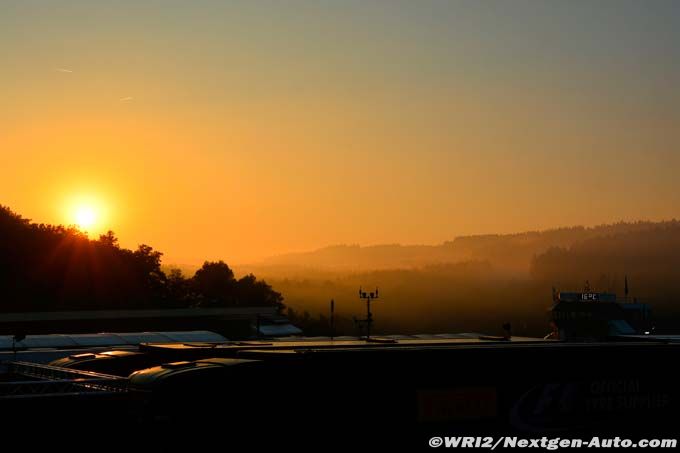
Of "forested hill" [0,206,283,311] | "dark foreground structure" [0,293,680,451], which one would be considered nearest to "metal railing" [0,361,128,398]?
"dark foreground structure" [0,293,680,451]

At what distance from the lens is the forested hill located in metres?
150

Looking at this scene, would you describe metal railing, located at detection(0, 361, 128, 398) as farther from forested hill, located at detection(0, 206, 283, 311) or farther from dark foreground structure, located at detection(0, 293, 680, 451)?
forested hill, located at detection(0, 206, 283, 311)

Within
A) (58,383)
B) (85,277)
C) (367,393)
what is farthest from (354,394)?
(85,277)

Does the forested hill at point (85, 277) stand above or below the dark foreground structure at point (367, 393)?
above

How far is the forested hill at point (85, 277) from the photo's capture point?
493 feet

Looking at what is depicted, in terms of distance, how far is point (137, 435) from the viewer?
29969mm

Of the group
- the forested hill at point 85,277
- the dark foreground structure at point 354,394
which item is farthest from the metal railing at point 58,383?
the forested hill at point 85,277

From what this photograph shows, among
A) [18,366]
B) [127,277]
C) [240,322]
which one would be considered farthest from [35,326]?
[18,366]

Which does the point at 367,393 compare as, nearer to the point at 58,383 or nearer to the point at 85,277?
the point at 58,383

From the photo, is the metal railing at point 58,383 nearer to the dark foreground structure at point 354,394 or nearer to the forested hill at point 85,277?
the dark foreground structure at point 354,394

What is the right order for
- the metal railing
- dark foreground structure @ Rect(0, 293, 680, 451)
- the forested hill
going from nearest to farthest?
dark foreground structure @ Rect(0, 293, 680, 451) → the metal railing → the forested hill

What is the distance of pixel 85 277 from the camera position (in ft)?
518

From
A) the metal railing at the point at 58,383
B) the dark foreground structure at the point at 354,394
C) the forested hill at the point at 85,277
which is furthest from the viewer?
the forested hill at the point at 85,277

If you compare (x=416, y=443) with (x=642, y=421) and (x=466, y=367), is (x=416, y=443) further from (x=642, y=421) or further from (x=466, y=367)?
(x=642, y=421)
